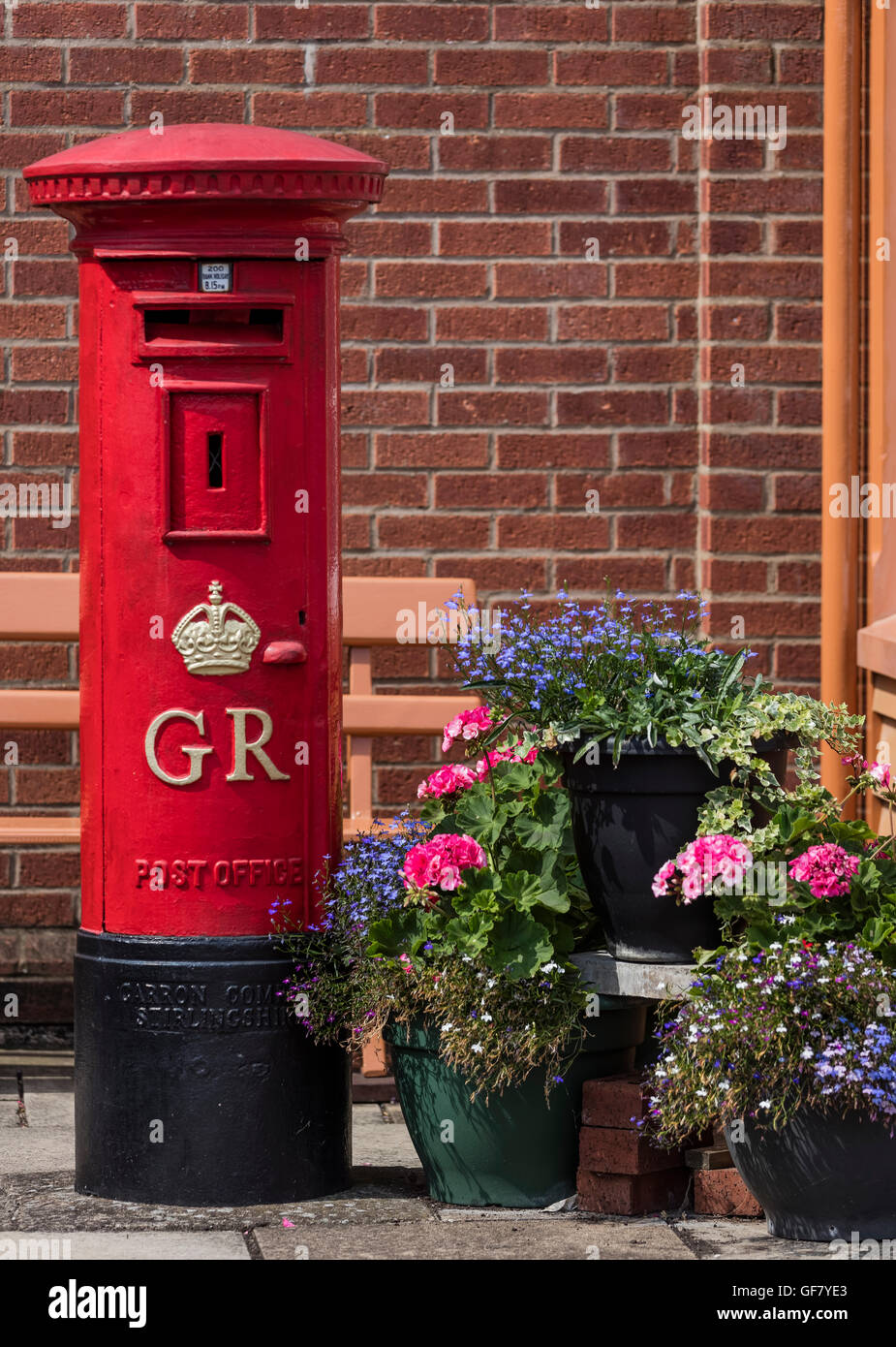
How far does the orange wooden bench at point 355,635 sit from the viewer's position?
6.03m

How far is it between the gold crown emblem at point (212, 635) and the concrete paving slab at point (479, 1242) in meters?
1.25

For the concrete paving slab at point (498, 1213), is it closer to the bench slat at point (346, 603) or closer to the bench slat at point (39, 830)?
the bench slat at point (39, 830)

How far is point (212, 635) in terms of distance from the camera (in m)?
4.42

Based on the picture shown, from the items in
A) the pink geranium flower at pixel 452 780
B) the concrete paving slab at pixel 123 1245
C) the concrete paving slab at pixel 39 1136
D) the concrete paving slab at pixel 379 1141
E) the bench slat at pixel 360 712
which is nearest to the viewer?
the concrete paving slab at pixel 123 1245

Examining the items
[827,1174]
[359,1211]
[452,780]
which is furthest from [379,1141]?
[827,1174]

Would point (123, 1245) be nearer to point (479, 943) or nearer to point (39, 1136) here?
point (479, 943)

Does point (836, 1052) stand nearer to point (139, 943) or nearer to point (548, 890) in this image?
point (548, 890)

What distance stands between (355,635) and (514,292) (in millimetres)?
1218

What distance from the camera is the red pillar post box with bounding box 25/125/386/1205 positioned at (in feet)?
14.4

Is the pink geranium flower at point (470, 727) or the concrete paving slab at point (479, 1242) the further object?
the pink geranium flower at point (470, 727)

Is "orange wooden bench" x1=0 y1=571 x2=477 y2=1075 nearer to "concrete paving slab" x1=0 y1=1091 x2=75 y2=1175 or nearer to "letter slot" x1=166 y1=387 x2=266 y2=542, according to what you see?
"concrete paving slab" x1=0 y1=1091 x2=75 y2=1175

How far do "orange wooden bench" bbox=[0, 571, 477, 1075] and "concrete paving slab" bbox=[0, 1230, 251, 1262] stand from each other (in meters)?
1.96

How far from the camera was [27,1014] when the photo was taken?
6.25 m

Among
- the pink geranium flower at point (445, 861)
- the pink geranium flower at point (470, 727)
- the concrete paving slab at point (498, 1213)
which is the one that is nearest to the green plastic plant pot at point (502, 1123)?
the concrete paving slab at point (498, 1213)
